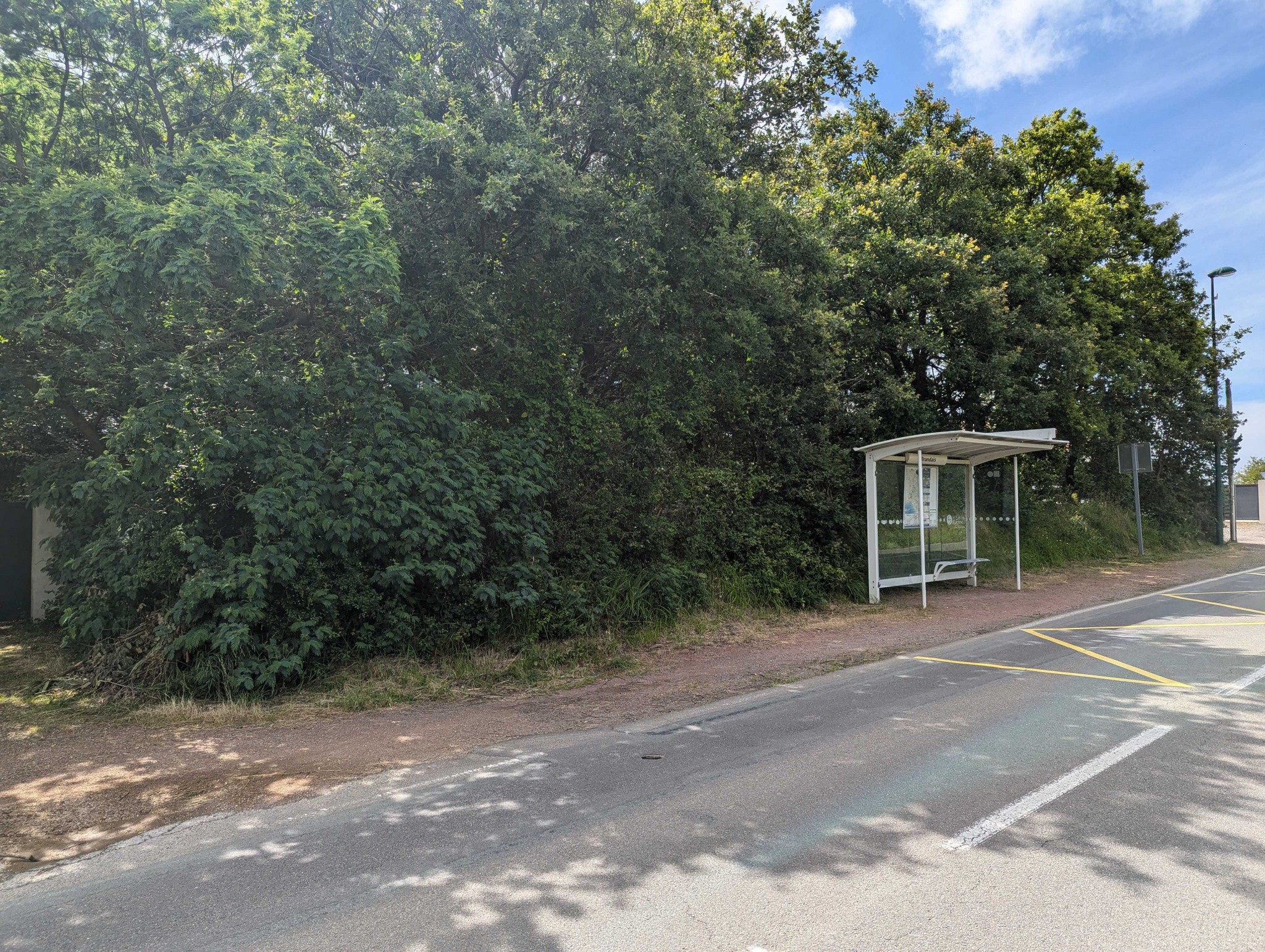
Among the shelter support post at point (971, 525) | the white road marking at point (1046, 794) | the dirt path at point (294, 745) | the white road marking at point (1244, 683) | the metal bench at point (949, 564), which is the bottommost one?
the dirt path at point (294, 745)

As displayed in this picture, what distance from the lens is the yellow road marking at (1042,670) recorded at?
784 centimetres

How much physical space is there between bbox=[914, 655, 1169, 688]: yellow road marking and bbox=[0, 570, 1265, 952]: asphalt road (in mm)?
1080

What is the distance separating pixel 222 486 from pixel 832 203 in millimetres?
12958

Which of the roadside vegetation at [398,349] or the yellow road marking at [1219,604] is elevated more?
the roadside vegetation at [398,349]

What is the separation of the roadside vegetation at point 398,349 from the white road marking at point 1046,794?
16.4 feet

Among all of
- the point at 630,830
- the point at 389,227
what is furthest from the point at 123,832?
the point at 389,227

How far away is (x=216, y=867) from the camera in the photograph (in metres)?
4.07

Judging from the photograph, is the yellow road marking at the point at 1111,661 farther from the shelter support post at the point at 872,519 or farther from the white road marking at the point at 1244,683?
the shelter support post at the point at 872,519

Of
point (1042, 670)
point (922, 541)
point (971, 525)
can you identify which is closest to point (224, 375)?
point (1042, 670)

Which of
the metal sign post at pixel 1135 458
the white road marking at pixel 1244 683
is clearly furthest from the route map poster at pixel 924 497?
the metal sign post at pixel 1135 458

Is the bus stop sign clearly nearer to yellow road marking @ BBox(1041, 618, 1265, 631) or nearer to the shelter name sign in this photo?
the shelter name sign

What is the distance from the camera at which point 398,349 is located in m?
8.53

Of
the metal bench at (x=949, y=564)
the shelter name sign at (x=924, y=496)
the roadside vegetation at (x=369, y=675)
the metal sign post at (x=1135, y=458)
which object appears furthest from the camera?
the metal sign post at (x=1135, y=458)

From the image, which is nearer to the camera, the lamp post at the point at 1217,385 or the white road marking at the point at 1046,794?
the white road marking at the point at 1046,794
